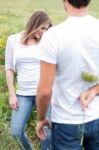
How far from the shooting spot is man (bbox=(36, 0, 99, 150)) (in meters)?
3.50

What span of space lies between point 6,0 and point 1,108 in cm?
2738

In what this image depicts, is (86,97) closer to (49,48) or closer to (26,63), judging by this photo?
(49,48)

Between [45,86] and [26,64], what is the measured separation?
2.05 m

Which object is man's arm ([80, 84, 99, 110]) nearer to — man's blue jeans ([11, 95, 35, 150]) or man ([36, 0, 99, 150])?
man ([36, 0, 99, 150])

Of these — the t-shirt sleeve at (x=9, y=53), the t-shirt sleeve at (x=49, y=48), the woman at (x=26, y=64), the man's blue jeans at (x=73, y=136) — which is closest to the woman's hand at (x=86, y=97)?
the man's blue jeans at (x=73, y=136)

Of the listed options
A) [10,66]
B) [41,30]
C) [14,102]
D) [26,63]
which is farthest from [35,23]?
[14,102]

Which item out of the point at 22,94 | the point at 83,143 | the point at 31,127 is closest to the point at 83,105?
the point at 83,143

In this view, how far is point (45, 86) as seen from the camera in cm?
356

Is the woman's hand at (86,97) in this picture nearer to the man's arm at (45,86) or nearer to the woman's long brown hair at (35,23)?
the man's arm at (45,86)

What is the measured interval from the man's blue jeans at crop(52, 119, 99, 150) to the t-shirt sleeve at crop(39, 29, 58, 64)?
466 millimetres

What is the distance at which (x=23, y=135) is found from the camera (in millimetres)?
5727

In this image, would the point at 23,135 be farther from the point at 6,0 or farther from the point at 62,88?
the point at 6,0

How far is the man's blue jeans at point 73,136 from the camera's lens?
3637mm

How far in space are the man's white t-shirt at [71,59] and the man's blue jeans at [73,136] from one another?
0.04 m
